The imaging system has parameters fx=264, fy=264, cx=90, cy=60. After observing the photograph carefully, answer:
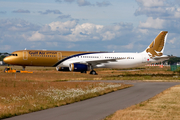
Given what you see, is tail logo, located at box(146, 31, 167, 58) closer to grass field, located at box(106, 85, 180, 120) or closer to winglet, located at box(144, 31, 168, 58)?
winglet, located at box(144, 31, 168, 58)

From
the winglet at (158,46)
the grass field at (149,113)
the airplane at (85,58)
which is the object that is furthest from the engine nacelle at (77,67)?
the grass field at (149,113)

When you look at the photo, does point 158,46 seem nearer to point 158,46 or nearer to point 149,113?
point 158,46

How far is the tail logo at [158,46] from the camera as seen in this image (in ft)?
169

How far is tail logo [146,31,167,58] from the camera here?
51.6 metres

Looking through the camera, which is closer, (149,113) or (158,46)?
(149,113)

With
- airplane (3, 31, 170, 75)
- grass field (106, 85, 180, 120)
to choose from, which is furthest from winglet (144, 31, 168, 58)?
grass field (106, 85, 180, 120)

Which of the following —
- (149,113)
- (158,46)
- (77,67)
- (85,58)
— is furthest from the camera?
(158,46)

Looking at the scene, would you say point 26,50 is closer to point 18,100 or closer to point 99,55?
point 99,55

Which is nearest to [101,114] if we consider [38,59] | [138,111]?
[138,111]

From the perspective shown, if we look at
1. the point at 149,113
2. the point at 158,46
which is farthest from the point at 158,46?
the point at 149,113

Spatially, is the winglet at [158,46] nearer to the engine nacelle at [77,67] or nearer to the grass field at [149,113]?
the engine nacelle at [77,67]

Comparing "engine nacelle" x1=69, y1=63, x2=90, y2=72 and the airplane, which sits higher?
the airplane

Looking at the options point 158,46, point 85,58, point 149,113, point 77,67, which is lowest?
point 149,113

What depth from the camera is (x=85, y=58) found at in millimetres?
48250
